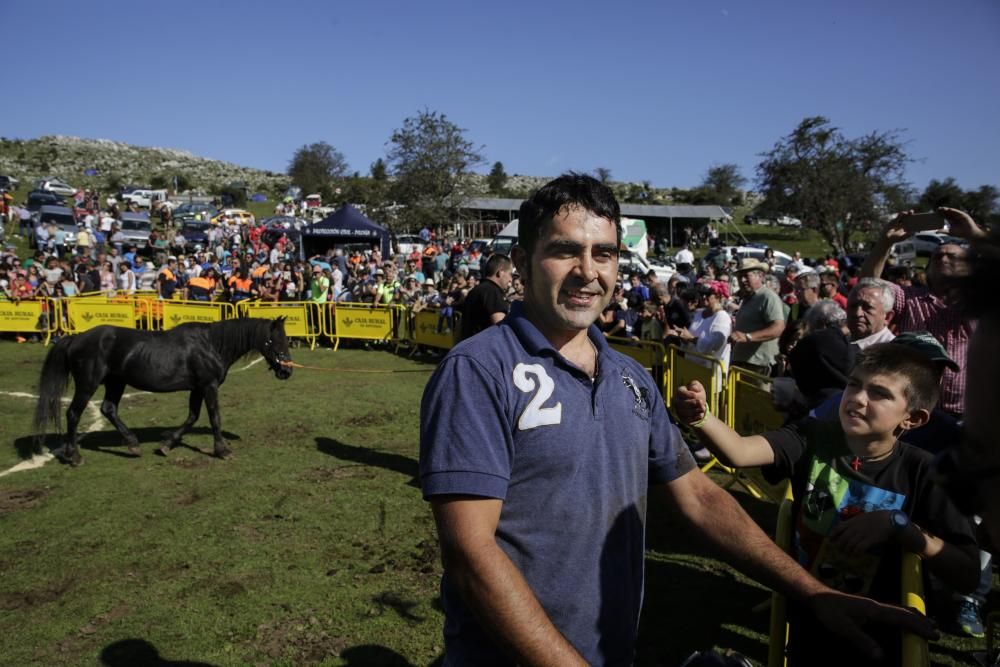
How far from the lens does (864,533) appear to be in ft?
7.77

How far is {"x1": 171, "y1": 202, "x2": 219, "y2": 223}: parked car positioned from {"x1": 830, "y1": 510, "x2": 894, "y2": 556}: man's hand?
153 ft

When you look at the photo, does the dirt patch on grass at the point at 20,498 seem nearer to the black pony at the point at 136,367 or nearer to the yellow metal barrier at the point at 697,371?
the black pony at the point at 136,367

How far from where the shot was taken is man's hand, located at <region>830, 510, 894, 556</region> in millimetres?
2350

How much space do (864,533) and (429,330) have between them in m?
14.3

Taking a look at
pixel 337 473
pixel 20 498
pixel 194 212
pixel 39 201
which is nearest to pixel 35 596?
pixel 20 498

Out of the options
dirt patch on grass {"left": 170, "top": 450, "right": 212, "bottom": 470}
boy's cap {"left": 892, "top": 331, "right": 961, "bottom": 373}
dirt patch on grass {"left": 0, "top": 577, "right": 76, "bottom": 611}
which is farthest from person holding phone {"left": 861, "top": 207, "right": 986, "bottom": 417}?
dirt patch on grass {"left": 170, "top": 450, "right": 212, "bottom": 470}

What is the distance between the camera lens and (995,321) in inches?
39.7

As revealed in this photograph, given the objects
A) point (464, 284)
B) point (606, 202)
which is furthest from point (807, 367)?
point (464, 284)

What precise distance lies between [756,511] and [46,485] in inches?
290

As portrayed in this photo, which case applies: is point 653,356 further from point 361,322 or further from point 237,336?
point 361,322

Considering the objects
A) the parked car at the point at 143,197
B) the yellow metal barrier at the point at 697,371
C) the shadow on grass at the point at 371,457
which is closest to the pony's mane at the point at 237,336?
the shadow on grass at the point at 371,457

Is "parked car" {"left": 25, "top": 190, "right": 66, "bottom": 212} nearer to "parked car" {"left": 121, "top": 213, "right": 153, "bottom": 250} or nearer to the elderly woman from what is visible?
"parked car" {"left": 121, "top": 213, "right": 153, "bottom": 250}

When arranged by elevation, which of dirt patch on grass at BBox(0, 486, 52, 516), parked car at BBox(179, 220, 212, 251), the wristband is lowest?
dirt patch on grass at BBox(0, 486, 52, 516)

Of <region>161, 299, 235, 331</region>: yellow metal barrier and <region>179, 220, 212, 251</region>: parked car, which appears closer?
<region>161, 299, 235, 331</region>: yellow metal barrier
